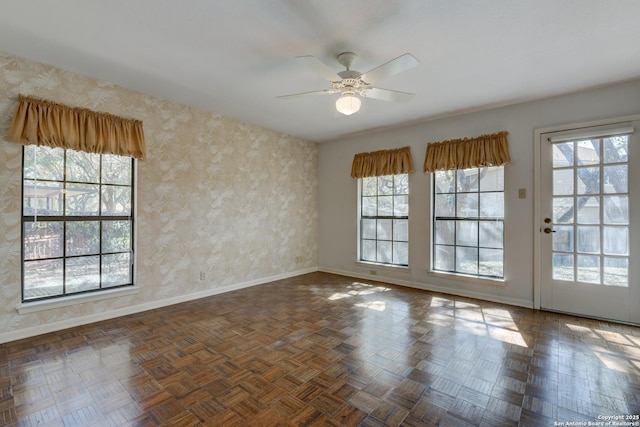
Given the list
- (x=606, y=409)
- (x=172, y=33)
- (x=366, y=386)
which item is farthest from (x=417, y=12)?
(x=606, y=409)

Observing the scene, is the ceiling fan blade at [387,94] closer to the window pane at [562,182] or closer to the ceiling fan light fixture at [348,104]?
the ceiling fan light fixture at [348,104]

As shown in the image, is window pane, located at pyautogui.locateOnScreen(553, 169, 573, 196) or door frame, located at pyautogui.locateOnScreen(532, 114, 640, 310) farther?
door frame, located at pyautogui.locateOnScreen(532, 114, 640, 310)

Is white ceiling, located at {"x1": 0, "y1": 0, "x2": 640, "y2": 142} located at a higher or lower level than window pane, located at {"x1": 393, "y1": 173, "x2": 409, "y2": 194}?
higher

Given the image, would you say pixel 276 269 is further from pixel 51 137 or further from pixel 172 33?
pixel 172 33

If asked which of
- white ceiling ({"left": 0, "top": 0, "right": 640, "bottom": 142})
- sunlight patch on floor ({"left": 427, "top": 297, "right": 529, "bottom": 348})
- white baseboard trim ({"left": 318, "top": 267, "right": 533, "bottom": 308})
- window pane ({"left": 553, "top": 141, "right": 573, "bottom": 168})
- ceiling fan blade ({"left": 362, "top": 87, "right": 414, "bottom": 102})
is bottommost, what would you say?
sunlight patch on floor ({"left": 427, "top": 297, "right": 529, "bottom": 348})

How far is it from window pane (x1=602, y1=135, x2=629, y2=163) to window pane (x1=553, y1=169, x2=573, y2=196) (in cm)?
35

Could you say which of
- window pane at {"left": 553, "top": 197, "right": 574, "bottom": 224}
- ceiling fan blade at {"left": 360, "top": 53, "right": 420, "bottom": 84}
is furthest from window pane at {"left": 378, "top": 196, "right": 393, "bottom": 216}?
ceiling fan blade at {"left": 360, "top": 53, "right": 420, "bottom": 84}

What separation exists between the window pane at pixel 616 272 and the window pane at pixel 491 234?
1059 millimetres

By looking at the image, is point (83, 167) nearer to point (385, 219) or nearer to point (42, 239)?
point (42, 239)

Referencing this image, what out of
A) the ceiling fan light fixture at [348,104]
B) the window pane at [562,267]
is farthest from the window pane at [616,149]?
the ceiling fan light fixture at [348,104]

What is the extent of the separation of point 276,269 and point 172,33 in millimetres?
3821

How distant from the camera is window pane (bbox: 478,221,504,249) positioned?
13.4 ft

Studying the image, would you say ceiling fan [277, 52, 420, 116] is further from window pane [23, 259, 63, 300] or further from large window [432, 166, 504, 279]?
window pane [23, 259, 63, 300]

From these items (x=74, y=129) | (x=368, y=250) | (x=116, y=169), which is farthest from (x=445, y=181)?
(x=74, y=129)
